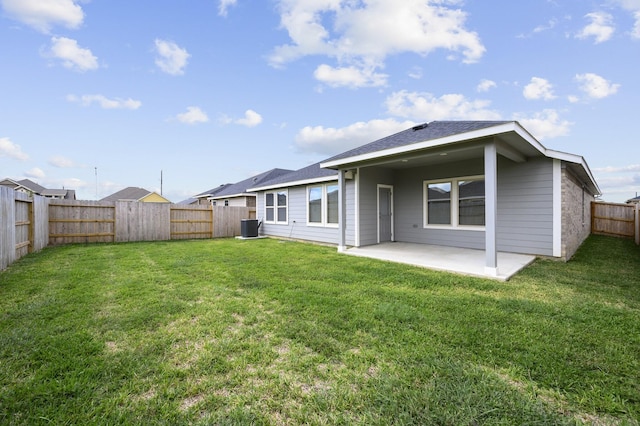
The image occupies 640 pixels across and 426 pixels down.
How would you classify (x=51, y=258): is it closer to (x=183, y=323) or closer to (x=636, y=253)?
(x=183, y=323)

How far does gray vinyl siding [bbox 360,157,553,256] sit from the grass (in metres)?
2.40

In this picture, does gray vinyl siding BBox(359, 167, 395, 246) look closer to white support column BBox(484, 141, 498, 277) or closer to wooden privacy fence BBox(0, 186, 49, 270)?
white support column BBox(484, 141, 498, 277)

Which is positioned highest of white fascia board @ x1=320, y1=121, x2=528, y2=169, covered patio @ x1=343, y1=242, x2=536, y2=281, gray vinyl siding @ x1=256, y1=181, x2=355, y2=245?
white fascia board @ x1=320, y1=121, x2=528, y2=169

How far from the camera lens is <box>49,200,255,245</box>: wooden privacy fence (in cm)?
987

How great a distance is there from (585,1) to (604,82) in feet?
10.4

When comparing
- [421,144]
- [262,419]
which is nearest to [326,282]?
[262,419]

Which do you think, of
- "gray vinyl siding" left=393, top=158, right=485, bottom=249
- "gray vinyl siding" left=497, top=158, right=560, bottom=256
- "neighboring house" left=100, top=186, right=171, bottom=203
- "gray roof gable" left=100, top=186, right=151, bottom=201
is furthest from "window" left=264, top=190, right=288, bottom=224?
"gray roof gable" left=100, top=186, right=151, bottom=201

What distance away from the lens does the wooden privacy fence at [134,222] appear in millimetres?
9867

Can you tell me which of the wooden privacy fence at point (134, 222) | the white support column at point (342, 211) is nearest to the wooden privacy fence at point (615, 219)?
the white support column at point (342, 211)

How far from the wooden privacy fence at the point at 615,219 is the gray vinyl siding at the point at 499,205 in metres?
6.34

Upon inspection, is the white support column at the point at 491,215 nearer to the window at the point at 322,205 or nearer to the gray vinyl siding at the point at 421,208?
the gray vinyl siding at the point at 421,208

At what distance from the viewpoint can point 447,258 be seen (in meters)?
6.62

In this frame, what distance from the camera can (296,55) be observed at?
1100 centimetres

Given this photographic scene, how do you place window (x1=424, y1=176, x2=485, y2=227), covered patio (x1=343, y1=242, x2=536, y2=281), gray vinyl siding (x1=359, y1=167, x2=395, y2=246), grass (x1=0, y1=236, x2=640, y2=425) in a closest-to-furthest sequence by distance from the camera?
grass (x1=0, y1=236, x2=640, y2=425) → covered patio (x1=343, y1=242, x2=536, y2=281) → window (x1=424, y1=176, x2=485, y2=227) → gray vinyl siding (x1=359, y1=167, x2=395, y2=246)
